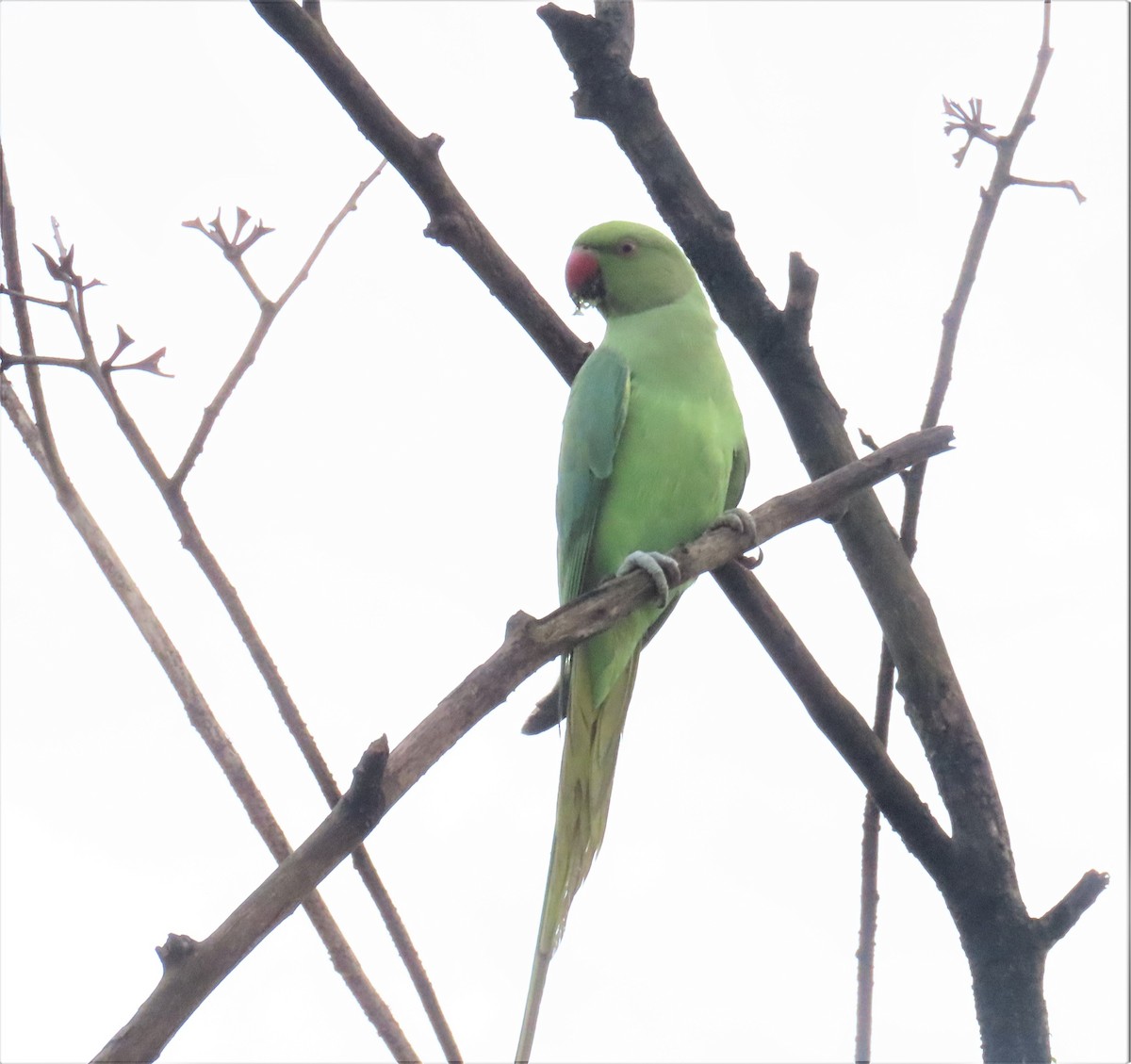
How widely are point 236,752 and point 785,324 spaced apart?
1.44 meters

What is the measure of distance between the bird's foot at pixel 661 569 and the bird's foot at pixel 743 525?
0.15m

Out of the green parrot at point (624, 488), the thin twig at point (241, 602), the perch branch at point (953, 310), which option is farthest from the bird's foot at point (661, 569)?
the thin twig at point (241, 602)

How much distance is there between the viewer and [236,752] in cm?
159

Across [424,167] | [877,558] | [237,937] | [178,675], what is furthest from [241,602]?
[877,558]

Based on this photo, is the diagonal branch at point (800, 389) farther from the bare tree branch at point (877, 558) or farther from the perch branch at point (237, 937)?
the perch branch at point (237, 937)

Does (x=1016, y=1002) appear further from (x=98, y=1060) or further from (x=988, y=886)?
(x=98, y=1060)

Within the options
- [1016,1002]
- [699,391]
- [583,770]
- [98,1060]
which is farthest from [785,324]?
[98,1060]

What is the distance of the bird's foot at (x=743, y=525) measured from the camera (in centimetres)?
244

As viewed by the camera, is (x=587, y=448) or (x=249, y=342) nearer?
(x=249, y=342)

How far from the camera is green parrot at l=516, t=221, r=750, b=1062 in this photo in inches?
111

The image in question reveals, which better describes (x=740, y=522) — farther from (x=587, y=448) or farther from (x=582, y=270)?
(x=582, y=270)

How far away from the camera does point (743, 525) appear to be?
2.49 meters

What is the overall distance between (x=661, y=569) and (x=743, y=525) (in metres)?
0.20

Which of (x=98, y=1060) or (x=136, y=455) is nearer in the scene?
(x=98, y=1060)
